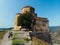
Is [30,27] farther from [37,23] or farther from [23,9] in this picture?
[23,9]

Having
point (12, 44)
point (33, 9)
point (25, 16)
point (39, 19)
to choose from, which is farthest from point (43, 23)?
point (12, 44)

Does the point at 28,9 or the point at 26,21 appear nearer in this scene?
the point at 26,21

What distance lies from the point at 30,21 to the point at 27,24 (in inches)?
14.8

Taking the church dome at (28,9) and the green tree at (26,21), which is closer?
the green tree at (26,21)

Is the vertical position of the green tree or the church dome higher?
the church dome

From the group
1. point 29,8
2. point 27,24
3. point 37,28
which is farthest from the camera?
point 29,8

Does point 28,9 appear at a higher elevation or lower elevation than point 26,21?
higher

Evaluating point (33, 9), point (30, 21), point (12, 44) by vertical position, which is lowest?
point (12, 44)

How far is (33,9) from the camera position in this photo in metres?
12.8

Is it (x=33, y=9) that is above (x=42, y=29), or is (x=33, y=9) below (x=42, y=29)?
above

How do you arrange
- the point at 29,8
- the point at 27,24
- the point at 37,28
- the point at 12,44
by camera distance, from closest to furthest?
the point at 12,44 < the point at 27,24 < the point at 37,28 < the point at 29,8

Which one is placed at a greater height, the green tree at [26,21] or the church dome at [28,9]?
the church dome at [28,9]

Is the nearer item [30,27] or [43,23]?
[30,27]

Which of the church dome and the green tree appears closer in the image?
the green tree
